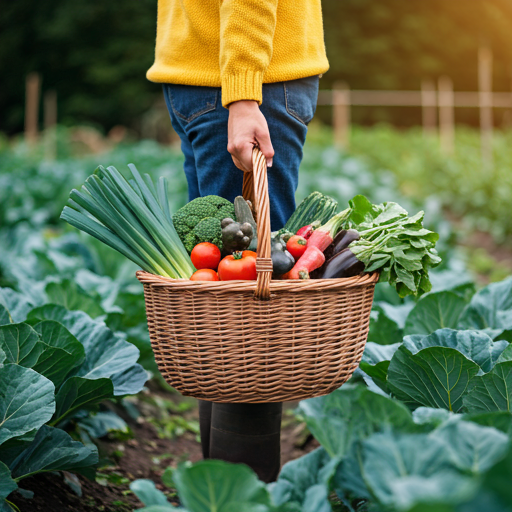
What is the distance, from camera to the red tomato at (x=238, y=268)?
1671 millimetres

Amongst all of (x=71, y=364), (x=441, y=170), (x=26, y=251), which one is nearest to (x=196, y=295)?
(x=71, y=364)

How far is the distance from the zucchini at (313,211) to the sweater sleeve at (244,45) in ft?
1.31

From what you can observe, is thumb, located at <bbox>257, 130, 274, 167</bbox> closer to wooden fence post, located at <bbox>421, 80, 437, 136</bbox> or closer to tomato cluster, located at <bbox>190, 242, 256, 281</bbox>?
tomato cluster, located at <bbox>190, 242, 256, 281</bbox>

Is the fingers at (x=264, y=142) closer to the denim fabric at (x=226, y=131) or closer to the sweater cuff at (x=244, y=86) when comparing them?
the sweater cuff at (x=244, y=86)

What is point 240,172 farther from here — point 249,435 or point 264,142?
point 249,435

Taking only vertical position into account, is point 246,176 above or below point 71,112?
above

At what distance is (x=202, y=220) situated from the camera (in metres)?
1.85

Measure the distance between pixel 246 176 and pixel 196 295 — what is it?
542 mm

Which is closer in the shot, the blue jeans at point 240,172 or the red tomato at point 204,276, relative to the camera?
the red tomato at point 204,276

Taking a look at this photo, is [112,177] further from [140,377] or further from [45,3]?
[45,3]

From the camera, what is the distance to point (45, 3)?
32.8m

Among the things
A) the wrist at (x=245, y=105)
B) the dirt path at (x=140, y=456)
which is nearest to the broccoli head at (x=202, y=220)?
the wrist at (x=245, y=105)

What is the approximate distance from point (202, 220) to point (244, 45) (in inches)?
21.0

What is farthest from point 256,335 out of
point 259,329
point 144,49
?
point 144,49
